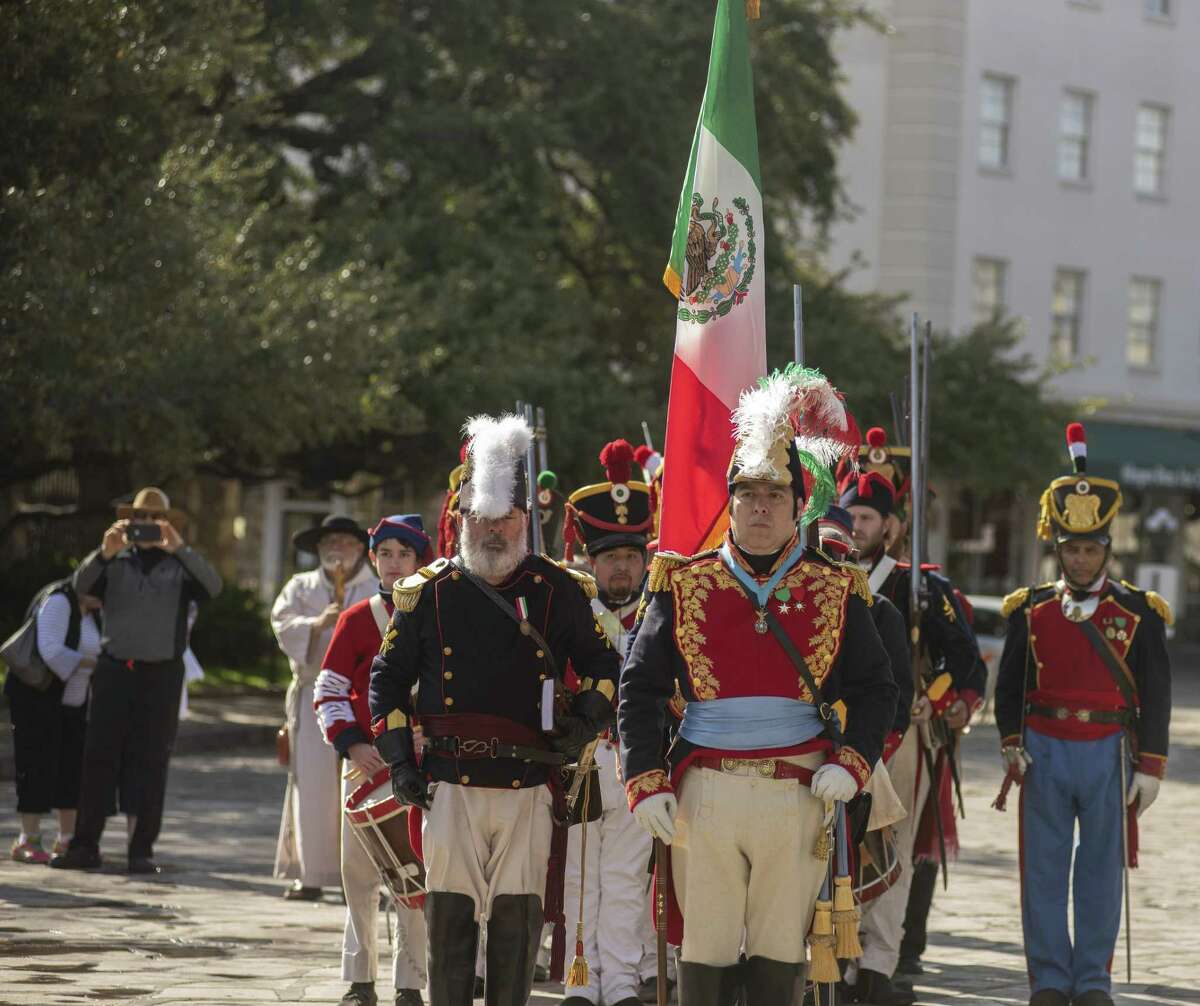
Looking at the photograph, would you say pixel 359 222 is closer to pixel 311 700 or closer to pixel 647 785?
pixel 311 700

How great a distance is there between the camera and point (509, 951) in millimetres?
6656

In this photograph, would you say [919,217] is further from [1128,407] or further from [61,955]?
[61,955]

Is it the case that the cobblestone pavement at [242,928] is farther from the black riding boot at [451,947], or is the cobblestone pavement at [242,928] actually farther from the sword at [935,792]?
the black riding boot at [451,947]

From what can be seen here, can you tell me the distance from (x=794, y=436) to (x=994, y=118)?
34.9m

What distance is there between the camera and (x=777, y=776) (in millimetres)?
6086

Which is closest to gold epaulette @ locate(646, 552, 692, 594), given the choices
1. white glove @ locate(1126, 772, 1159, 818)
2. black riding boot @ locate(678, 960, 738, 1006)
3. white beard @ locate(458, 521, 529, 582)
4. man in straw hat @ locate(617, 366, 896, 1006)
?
man in straw hat @ locate(617, 366, 896, 1006)

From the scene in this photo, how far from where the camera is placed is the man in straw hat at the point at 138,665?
38.2 feet

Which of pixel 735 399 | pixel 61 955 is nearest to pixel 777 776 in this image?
pixel 735 399

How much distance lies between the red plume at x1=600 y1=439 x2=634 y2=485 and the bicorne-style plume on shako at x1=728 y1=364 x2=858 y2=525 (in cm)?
232

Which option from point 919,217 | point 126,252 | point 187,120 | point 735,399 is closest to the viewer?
point 735,399

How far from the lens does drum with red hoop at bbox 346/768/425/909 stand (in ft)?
24.8

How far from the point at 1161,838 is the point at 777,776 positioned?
29.6 feet

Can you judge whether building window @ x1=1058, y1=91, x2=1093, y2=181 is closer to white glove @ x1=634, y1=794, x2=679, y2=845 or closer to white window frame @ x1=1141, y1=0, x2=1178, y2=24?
white window frame @ x1=1141, y1=0, x2=1178, y2=24

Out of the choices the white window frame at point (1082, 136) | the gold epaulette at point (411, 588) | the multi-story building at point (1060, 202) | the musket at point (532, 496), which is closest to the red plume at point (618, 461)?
the musket at point (532, 496)
